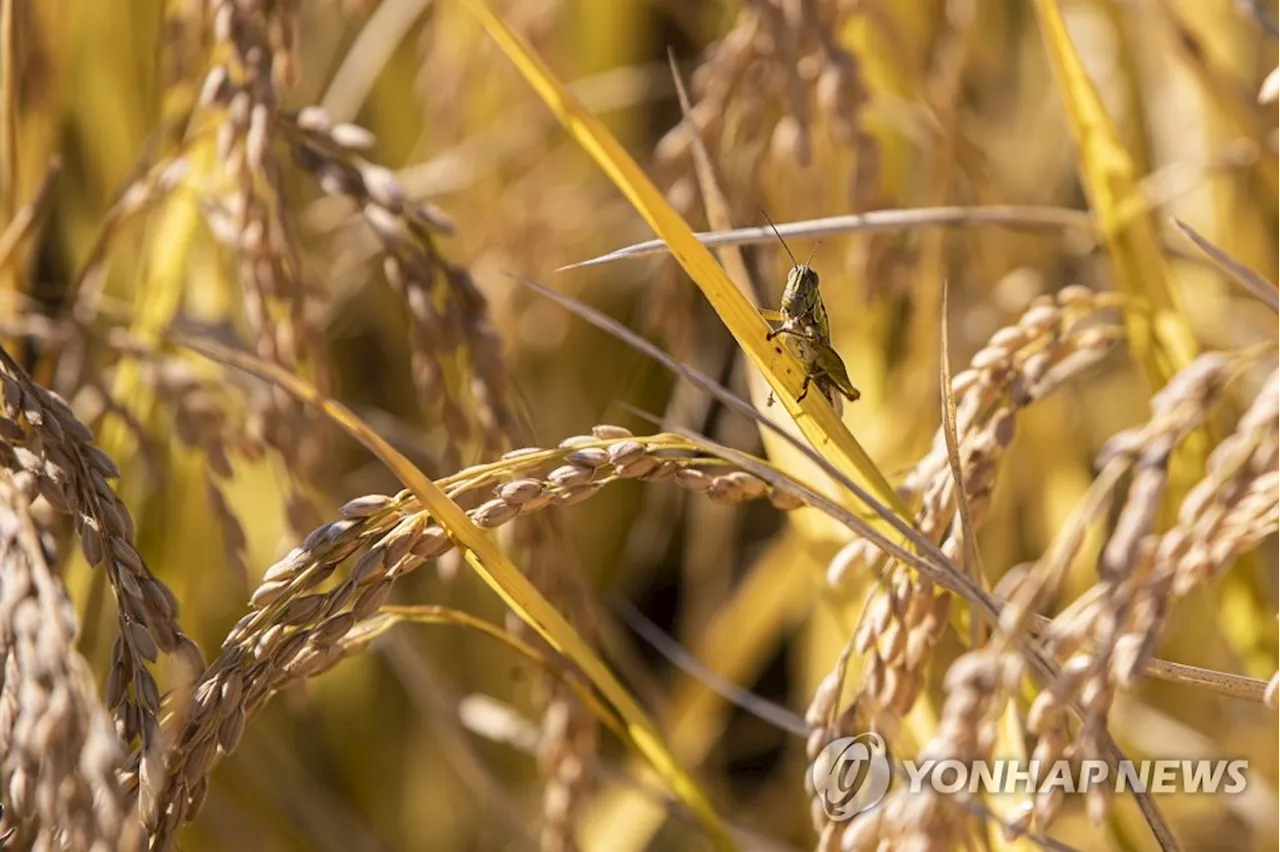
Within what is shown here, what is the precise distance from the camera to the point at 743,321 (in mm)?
677

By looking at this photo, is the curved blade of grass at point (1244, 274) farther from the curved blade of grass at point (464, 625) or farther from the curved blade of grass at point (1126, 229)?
the curved blade of grass at point (464, 625)

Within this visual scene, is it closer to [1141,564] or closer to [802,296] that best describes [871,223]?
[802,296]

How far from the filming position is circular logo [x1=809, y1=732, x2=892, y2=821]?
62cm

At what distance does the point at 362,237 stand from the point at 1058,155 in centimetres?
98

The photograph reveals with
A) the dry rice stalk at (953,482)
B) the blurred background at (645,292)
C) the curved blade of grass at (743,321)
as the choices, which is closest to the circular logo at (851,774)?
the dry rice stalk at (953,482)

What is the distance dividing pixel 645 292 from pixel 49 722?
1434 millimetres

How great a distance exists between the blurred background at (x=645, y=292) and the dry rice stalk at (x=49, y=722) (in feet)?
1.19

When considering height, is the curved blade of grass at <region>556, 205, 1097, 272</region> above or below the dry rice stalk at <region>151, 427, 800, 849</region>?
above

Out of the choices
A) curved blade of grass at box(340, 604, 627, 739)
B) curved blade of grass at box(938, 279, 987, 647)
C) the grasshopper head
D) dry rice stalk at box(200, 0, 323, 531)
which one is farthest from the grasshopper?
dry rice stalk at box(200, 0, 323, 531)

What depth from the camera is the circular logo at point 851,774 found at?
617 millimetres

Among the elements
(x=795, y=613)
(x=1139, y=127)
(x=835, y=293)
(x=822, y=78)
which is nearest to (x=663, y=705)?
(x=795, y=613)

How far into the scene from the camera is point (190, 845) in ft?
4.23

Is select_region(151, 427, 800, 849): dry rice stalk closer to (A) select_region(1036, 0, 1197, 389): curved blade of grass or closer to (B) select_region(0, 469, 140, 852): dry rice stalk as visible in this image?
(B) select_region(0, 469, 140, 852): dry rice stalk

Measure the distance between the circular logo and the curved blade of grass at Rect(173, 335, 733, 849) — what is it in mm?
154
